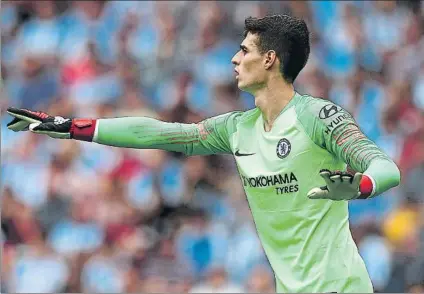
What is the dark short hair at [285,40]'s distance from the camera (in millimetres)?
5934

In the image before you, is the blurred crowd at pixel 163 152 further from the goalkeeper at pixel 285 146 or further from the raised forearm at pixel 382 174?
the raised forearm at pixel 382 174

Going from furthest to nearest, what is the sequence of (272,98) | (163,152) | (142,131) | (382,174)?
(163,152) < (142,131) < (272,98) < (382,174)

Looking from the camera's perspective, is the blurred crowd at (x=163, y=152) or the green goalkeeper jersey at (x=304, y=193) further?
the blurred crowd at (x=163, y=152)

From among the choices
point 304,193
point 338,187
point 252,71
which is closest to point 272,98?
point 252,71

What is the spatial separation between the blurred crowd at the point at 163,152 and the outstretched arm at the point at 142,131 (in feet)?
15.5

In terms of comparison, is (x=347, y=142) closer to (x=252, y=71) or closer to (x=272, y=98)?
(x=272, y=98)

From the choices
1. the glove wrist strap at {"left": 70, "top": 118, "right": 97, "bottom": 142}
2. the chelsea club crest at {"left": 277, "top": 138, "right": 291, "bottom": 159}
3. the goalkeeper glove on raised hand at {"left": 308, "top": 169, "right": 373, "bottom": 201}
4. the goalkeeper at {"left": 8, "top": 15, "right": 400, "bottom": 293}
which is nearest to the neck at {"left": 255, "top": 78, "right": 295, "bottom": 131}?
the goalkeeper at {"left": 8, "top": 15, "right": 400, "bottom": 293}

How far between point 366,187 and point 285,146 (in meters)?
0.81

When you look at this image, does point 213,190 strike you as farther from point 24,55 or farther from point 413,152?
point 24,55

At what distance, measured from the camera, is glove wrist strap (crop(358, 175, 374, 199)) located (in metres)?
5.01

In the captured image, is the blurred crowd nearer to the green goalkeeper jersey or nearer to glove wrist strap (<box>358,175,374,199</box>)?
the green goalkeeper jersey

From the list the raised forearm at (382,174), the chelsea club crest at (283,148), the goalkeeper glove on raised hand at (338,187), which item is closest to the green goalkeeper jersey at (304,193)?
the chelsea club crest at (283,148)

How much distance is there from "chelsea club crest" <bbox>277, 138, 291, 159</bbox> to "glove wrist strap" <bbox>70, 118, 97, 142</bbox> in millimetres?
1095

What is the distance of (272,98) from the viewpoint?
5.91 m
